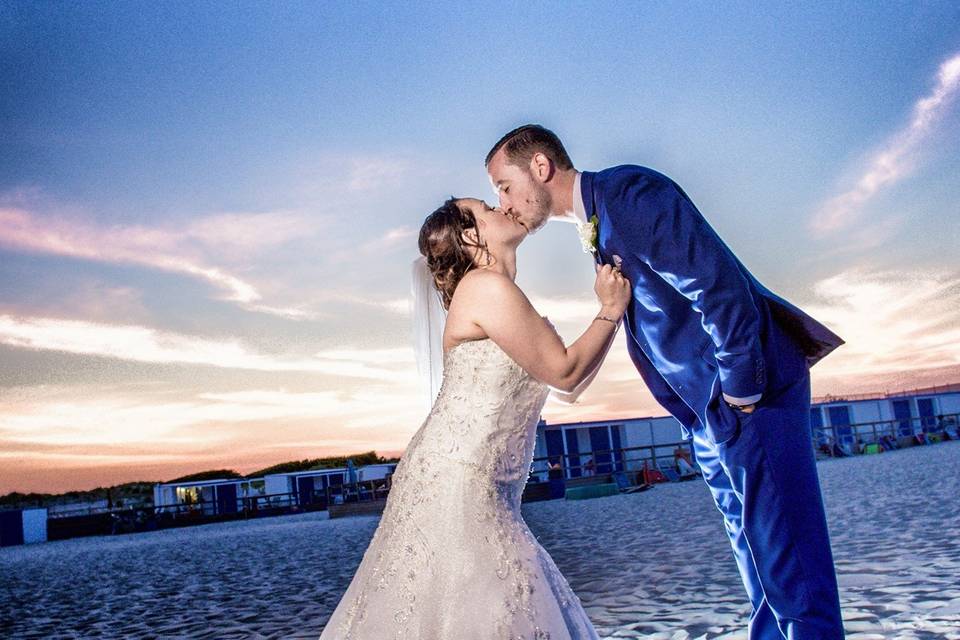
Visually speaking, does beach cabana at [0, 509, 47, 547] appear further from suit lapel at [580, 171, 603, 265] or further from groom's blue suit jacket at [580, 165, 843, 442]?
groom's blue suit jacket at [580, 165, 843, 442]

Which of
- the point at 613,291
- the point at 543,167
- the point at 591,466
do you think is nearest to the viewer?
the point at 613,291

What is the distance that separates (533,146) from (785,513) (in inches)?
48.6

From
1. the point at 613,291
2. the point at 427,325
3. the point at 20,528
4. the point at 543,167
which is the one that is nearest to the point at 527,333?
the point at 613,291

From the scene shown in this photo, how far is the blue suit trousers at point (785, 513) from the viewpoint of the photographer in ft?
6.10

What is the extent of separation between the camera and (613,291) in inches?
81.0

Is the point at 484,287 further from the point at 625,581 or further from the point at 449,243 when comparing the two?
the point at 625,581

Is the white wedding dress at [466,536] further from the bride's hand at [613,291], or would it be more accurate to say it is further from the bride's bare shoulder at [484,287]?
the bride's hand at [613,291]

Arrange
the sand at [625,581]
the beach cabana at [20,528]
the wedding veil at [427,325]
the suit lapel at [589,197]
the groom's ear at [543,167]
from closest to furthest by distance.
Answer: the suit lapel at [589,197], the groom's ear at [543,167], the wedding veil at [427,325], the sand at [625,581], the beach cabana at [20,528]

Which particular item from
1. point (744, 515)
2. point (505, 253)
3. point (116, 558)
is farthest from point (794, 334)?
point (116, 558)

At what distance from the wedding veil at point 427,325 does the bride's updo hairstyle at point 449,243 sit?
2.30 ft

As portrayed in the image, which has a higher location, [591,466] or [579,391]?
[579,391]

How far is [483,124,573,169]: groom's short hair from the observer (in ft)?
7.69

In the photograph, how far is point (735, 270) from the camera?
185cm

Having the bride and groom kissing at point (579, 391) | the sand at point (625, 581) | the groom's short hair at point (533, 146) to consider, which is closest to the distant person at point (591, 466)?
the sand at point (625, 581)
